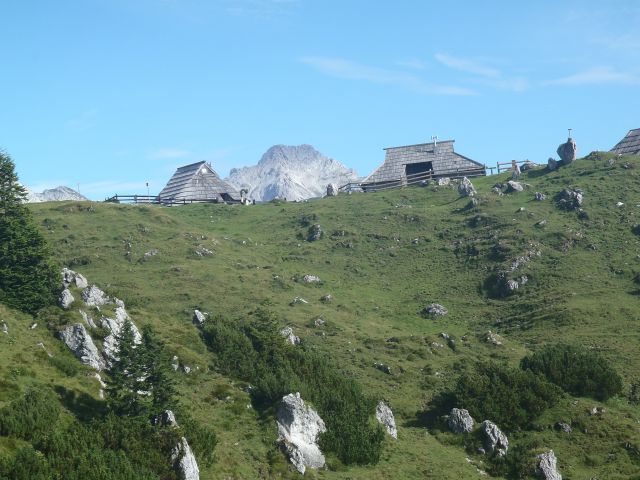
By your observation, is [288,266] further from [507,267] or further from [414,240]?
[507,267]

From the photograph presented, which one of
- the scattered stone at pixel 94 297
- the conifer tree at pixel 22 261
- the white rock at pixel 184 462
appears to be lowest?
the white rock at pixel 184 462

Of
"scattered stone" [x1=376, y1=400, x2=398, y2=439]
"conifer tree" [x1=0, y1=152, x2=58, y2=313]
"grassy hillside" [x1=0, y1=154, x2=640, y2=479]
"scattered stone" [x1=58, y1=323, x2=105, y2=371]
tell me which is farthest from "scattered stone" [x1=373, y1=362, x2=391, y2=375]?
"conifer tree" [x1=0, y1=152, x2=58, y2=313]

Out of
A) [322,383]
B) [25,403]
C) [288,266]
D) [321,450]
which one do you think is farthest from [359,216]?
[25,403]

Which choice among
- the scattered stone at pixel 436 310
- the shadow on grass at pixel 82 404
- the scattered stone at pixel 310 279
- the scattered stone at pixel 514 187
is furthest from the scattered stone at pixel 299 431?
the scattered stone at pixel 514 187

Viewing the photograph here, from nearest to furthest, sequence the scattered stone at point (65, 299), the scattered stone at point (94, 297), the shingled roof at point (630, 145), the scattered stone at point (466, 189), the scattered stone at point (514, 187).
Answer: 1. the scattered stone at point (65, 299)
2. the scattered stone at point (94, 297)
3. the scattered stone at point (514, 187)
4. the scattered stone at point (466, 189)
5. the shingled roof at point (630, 145)

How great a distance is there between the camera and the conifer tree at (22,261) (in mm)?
58844

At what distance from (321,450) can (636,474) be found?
1923 cm

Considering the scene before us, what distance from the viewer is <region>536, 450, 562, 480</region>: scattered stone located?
179ft

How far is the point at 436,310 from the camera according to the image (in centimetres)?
8638

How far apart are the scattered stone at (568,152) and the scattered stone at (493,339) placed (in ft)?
189

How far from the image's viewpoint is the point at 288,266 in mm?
99312

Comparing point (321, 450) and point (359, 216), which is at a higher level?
point (359, 216)

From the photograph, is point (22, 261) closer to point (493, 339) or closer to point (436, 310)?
point (493, 339)

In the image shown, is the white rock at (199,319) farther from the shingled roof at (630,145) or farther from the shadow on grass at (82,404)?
the shingled roof at (630,145)
